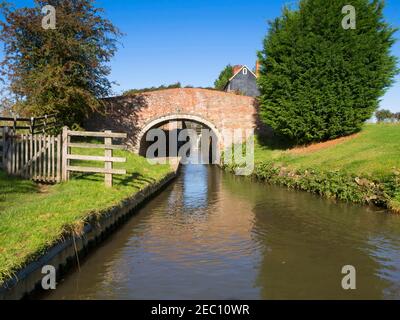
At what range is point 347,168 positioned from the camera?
549 inches

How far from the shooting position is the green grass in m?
13.0

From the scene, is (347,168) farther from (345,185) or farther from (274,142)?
(274,142)

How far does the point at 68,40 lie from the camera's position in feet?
67.4

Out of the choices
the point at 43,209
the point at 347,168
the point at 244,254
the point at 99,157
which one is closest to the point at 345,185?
the point at 347,168

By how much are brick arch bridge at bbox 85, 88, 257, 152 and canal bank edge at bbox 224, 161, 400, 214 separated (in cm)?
961

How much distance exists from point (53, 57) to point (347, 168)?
15.8m

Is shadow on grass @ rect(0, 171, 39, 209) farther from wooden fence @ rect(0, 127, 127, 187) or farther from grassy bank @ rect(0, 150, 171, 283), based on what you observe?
wooden fence @ rect(0, 127, 127, 187)

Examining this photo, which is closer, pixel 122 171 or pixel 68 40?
pixel 122 171

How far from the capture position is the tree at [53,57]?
20375 millimetres

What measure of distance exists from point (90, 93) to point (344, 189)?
51.1ft
